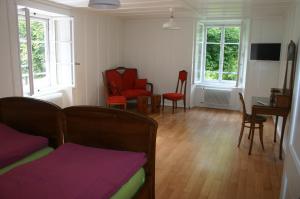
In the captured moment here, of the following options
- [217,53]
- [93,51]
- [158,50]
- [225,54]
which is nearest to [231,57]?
[225,54]

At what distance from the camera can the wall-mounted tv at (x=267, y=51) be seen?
5751 millimetres

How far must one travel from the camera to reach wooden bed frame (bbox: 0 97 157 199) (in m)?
2.08

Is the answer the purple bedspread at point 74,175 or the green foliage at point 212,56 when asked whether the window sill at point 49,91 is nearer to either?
the purple bedspread at point 74,175

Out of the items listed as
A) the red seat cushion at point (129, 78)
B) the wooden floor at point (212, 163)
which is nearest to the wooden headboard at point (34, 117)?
the wooden floor at point (212, 163)

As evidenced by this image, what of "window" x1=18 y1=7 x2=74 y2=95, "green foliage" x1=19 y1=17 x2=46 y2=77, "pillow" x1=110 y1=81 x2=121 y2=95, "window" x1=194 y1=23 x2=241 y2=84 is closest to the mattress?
"window" x1=18 y1=7 x2=74 y2=95

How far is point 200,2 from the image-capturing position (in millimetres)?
4461

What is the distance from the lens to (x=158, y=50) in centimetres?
716

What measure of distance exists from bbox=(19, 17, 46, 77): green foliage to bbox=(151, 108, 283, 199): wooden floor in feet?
8.69

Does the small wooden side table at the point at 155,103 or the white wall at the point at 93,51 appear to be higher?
the white wall at the point at 93,51

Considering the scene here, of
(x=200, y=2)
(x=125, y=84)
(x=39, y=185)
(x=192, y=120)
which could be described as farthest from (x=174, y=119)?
(x=39, y=185)

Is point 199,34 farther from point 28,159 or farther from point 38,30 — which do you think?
point 28,159

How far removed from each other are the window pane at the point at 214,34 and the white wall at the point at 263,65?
1.02 m

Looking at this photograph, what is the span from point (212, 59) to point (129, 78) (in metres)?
2.33

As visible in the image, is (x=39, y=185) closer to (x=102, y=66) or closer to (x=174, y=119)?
(x=174, y=119)
